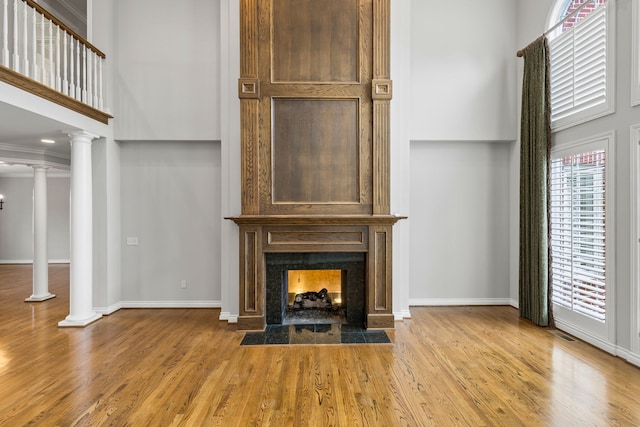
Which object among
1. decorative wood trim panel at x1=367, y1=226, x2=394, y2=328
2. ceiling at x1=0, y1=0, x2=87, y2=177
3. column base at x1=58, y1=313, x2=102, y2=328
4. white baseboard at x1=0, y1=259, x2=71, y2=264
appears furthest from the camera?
white baseboard at x1=0, y1=259, x2=71, y2=264

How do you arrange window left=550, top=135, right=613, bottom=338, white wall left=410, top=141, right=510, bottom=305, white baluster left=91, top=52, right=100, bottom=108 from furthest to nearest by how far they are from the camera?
white wall left=410, top=141, right=510, bottom=305 → white baluster left=91, top=52, right=100, bottom=108 → window left=550, top=135, right=613, bottom=338

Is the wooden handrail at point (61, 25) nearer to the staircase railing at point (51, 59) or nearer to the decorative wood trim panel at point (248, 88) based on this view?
the staircase railing at point (51, 59)

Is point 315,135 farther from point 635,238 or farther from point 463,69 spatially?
point 635,238

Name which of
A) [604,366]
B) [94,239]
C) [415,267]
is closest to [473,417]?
[604,366]

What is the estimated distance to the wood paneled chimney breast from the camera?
404 cm

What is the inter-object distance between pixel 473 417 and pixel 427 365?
777 millimetres

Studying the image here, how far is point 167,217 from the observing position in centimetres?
496

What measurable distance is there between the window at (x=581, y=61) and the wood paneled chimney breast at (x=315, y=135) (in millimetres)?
1983

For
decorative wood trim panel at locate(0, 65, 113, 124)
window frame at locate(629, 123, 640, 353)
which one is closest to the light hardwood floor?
window frame at locate(629, 123, 640, 353)

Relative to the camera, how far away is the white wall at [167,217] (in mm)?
4953

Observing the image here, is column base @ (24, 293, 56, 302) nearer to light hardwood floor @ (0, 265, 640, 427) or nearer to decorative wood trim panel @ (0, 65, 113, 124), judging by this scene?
light hardwood floor @ (0, 265, 640, 427)

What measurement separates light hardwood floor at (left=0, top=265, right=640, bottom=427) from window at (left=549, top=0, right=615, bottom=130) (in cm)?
248

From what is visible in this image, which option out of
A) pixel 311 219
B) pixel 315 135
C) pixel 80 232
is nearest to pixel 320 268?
pixel 311 219

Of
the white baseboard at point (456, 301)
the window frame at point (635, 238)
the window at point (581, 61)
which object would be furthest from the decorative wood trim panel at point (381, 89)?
the white baseboard at point (456, 301)
